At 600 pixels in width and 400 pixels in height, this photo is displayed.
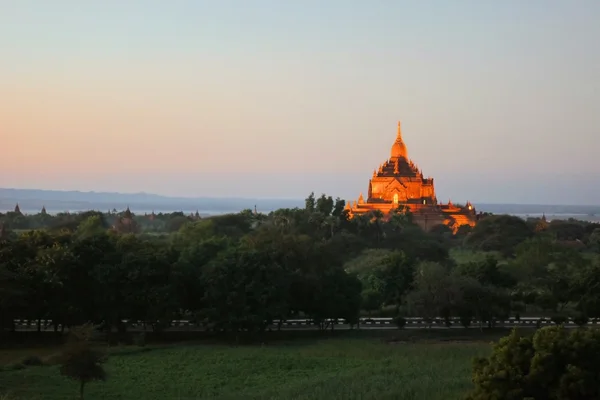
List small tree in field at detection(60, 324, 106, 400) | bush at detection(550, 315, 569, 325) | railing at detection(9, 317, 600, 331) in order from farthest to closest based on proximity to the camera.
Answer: railing at detection(9, 317, 600, 331), bush at detection(550, 315, 569, 325), small tree in field at detection(60, 324, 106, 400)

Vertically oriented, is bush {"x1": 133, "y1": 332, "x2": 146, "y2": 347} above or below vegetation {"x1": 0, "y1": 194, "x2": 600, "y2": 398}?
below

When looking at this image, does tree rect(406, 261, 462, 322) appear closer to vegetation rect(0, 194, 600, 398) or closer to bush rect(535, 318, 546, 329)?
vegetation rect(0, 194, 600, 398)

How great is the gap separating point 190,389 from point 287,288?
499 inches

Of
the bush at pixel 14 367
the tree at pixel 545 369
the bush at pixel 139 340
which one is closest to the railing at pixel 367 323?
the bush at pixel 139 340

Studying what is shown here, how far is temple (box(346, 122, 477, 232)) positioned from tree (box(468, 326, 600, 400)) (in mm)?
79434

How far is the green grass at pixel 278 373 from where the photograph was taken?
2545cm

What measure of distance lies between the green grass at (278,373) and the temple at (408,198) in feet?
217

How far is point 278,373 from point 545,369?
1304 cm

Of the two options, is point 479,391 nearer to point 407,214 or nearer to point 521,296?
point 521,296

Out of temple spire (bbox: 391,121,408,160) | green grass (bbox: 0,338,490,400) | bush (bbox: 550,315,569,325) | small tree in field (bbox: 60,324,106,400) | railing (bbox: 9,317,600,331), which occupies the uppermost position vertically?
temple spire (bbox: 391,121,408,160)

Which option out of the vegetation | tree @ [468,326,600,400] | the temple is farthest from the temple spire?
tree @ [468,326,600,400]

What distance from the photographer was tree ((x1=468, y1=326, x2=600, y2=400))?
19000 mm

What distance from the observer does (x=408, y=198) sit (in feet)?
343

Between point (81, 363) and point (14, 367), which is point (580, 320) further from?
point (14, 367)
